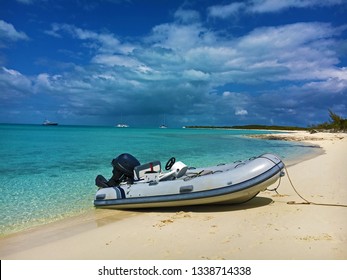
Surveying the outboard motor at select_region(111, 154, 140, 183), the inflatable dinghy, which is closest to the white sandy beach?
the inflatable dinghy

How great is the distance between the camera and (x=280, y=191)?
7750 mm

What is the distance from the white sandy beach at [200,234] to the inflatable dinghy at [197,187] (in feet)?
0.70

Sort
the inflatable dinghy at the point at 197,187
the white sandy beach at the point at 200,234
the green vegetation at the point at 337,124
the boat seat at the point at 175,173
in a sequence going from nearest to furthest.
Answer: the white sandy beach at the point at 200,234 → the inflatable dinghy at the point at 197,187 → the boat seat at the point at 175,173 → the green vegetation at the point at 337,124

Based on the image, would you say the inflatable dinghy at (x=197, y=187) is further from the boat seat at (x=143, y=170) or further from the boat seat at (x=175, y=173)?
the boat seat at (x=143, y=170)

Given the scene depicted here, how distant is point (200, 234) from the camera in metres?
4.55

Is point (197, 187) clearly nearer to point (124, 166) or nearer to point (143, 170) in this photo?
point (143, 170)

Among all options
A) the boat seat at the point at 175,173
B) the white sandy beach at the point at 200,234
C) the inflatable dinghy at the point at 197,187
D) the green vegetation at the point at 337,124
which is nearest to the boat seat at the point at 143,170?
the inflatable dinghy at the point at 197,187

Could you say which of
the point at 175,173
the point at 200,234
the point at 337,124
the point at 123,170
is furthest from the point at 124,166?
the point at 337,124

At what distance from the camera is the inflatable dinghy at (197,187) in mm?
5598

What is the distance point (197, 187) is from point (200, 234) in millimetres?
1302

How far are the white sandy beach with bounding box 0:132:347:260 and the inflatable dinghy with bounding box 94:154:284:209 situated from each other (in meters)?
0.21

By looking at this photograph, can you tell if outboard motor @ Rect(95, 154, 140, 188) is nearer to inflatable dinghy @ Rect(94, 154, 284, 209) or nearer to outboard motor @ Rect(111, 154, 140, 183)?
outboard motor @ Rect(111, 154, 140, 183)
